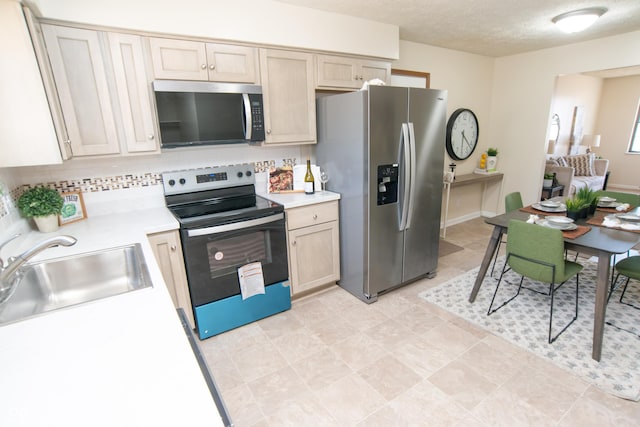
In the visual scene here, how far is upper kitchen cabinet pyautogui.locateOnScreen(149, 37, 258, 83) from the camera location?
6.75ft

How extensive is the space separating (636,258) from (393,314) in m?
1.88

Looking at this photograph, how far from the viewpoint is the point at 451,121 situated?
432cm

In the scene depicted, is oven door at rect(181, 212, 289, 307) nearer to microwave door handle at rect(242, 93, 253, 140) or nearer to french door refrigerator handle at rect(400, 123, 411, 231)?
microwave door handle at rect(242, 93, 253, 140)

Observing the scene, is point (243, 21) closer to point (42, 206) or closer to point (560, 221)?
point (42, 206)

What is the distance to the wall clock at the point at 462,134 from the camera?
432 centimetres

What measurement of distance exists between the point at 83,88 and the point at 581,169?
7.77 m

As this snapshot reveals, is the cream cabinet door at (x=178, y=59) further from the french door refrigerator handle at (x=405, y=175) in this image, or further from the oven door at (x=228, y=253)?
the french door refrigerator handle at (x=405, y=175)

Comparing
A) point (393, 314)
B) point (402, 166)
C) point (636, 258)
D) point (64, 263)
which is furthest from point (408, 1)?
point (64, 263)

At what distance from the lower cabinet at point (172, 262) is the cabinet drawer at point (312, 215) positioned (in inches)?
32.6

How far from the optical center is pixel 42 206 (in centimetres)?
189

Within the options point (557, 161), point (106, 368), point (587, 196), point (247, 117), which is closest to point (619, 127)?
point (557, 161)

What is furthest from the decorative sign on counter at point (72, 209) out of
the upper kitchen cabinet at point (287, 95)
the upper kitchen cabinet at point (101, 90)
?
the upper kitchen cabinet at point (287, 95)

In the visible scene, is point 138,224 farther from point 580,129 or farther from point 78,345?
point 580,129

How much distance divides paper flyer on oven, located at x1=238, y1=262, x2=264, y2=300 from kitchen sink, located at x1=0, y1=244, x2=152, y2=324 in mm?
843
